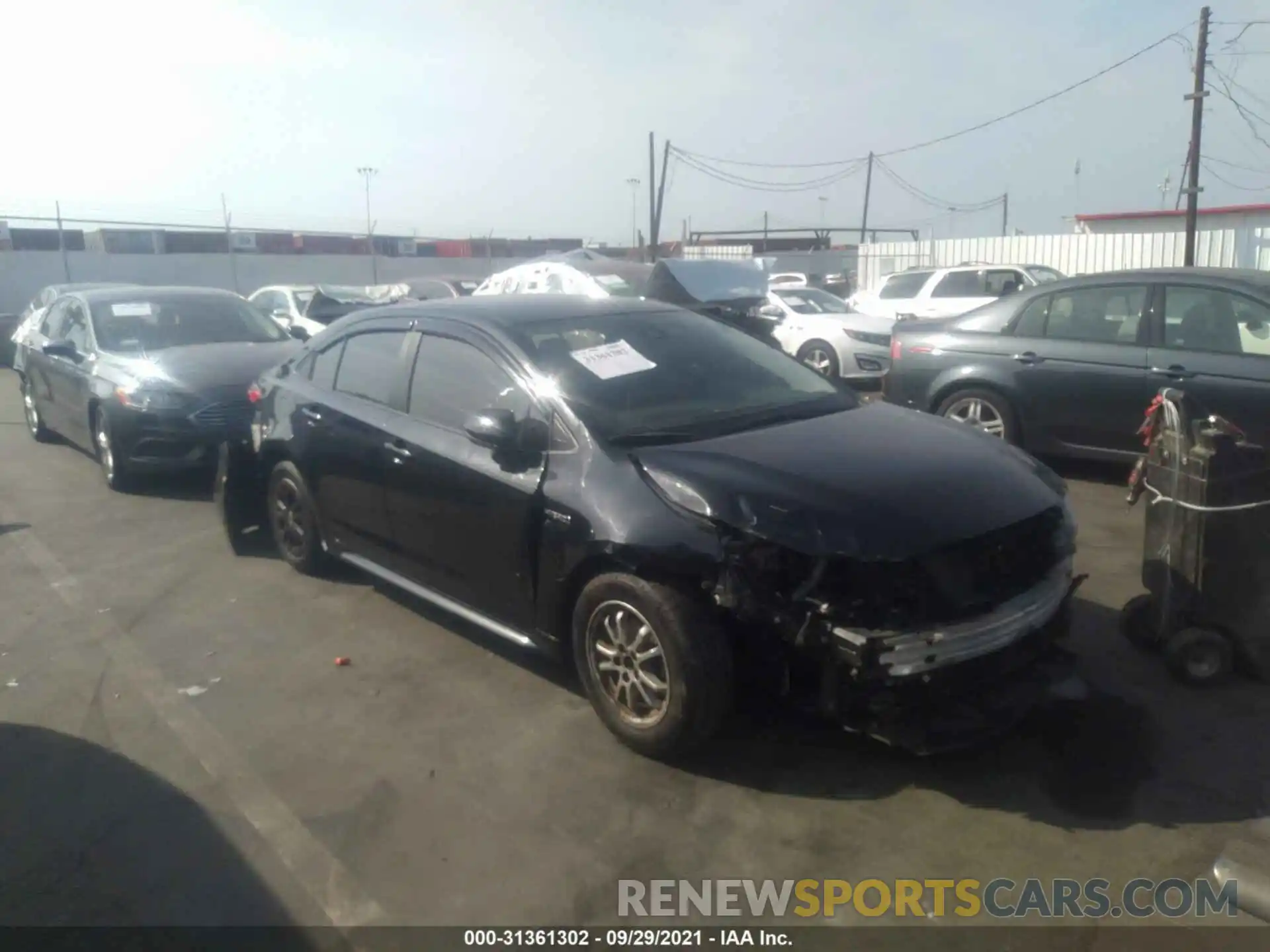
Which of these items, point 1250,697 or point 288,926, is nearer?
point 288,926

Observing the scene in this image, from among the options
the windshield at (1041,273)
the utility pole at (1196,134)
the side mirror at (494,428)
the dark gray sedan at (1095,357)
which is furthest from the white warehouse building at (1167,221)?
the side mirror at (494,428)

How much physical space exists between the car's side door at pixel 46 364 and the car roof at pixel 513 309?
18.6ft

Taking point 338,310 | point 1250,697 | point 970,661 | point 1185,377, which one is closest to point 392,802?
point 970,661

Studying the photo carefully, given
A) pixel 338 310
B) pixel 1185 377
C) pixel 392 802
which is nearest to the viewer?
pixel 392 802

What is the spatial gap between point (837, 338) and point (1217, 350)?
703cm

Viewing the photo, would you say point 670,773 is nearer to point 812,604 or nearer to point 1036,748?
point 812,604

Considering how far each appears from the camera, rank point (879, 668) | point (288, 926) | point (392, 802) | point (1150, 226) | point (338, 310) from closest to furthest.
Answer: point (288, 926) < point (879, 668) < point (392, 802) < point (338, 310) < point (1150, 226)

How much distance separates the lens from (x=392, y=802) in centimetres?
360

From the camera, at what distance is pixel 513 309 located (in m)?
4.90

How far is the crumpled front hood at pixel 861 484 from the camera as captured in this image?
11.2 ft

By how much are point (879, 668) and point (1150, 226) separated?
108 ft

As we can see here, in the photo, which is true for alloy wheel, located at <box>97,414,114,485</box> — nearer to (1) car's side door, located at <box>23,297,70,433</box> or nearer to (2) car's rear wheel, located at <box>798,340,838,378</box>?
(1) car's side door, located at <box>23,297,70,433</box>

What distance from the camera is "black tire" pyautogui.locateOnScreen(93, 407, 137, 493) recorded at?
812cm

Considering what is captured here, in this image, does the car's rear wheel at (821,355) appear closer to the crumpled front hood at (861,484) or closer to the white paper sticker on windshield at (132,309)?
the white paper sticker on windshield at (132,309)
